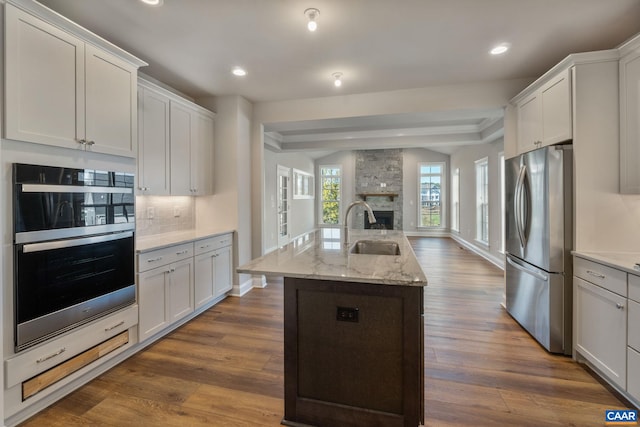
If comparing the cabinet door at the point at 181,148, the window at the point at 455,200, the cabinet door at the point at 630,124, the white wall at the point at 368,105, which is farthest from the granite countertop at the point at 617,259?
the window at the point at 455,200

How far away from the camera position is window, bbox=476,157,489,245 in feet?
20.8

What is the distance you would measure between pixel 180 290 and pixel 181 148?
1608 millimetres

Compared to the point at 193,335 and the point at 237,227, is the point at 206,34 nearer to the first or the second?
the point at 237,227

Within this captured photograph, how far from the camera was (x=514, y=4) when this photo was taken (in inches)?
81.1

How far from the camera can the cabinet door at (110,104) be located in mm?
2061

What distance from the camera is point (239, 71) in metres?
3.16

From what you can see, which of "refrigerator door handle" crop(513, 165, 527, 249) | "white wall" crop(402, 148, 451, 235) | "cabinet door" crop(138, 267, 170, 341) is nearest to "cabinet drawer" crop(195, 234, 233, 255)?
"cabinet door" crop(138, 267, 170, 341)

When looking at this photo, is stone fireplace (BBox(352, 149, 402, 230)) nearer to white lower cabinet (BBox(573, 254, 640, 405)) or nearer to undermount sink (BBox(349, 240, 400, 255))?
undermount sink (BBox(349, 240, 400, 255))

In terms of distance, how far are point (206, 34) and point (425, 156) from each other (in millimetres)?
8731

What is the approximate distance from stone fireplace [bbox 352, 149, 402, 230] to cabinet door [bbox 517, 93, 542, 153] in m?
6.77

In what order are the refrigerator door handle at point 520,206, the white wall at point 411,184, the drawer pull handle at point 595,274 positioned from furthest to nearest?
the white wall at point 411,184, the refrigerator door handle at point 520,206, the drawer pull handle at point 595,274

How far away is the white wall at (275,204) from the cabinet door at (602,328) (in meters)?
4.43

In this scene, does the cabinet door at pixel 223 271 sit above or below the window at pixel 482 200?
below

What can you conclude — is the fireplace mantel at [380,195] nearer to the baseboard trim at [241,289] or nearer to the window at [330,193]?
the window at [330,193]
